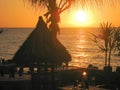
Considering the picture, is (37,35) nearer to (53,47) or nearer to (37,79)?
(53,47)

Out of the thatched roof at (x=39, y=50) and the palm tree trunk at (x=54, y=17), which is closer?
the thatched roof at (x=39, y=50)

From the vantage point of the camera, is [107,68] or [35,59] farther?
[107,68]

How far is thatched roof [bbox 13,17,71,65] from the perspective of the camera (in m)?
17.1

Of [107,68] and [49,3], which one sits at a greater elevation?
[49,3]

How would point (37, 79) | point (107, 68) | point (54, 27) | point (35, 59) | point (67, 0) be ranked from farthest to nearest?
1. point (107, 68)
2. point (54, 27)
3. point (67, 0)
4. point (37, 79)
5. point (35, 59)

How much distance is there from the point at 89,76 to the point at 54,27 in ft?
11.5

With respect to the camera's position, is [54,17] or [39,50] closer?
[39,50]

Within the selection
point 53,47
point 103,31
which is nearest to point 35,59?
point 53,47

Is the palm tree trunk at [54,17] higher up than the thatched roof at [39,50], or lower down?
higher up

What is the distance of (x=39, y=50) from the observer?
17109mm

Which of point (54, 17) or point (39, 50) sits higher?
point (54, 17)

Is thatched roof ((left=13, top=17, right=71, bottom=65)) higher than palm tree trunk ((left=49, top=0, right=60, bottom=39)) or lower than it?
lower

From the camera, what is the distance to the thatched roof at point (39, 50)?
1709 cm

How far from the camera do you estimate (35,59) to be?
56.1ft
